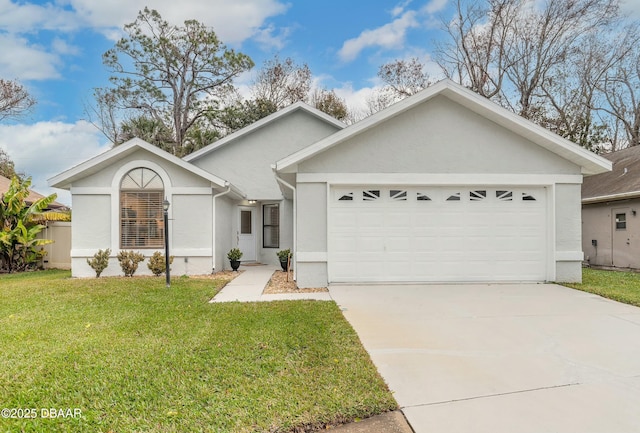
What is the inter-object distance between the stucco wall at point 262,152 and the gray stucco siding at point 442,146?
229 inches

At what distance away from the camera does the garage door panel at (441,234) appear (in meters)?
8.87

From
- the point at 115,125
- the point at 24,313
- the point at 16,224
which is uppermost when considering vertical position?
the point at 115,125

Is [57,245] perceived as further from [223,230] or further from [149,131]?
[149,131]

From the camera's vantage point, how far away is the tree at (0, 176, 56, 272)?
12023 millimetres

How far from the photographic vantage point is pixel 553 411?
302 cm

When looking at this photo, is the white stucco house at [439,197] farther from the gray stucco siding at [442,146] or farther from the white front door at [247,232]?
the white front door at [247,232]

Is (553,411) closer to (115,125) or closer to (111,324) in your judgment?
A: (111,324)

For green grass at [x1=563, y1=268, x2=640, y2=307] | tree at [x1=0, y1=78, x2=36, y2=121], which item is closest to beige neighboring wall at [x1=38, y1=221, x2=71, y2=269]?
tree at [x1=0, y1=78, x2=36, y2=121]

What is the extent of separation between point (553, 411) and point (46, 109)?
94.1 feet

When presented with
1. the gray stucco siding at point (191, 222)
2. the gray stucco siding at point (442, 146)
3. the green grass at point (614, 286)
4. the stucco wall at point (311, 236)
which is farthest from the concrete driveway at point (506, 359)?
the gray stucco siding at point (191, 222)

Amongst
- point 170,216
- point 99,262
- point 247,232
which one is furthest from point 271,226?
point 99,262

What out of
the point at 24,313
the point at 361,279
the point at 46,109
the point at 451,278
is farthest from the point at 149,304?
the point at 46,109

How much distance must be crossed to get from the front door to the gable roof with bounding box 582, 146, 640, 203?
0.58 metres

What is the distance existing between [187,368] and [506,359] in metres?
3.68
